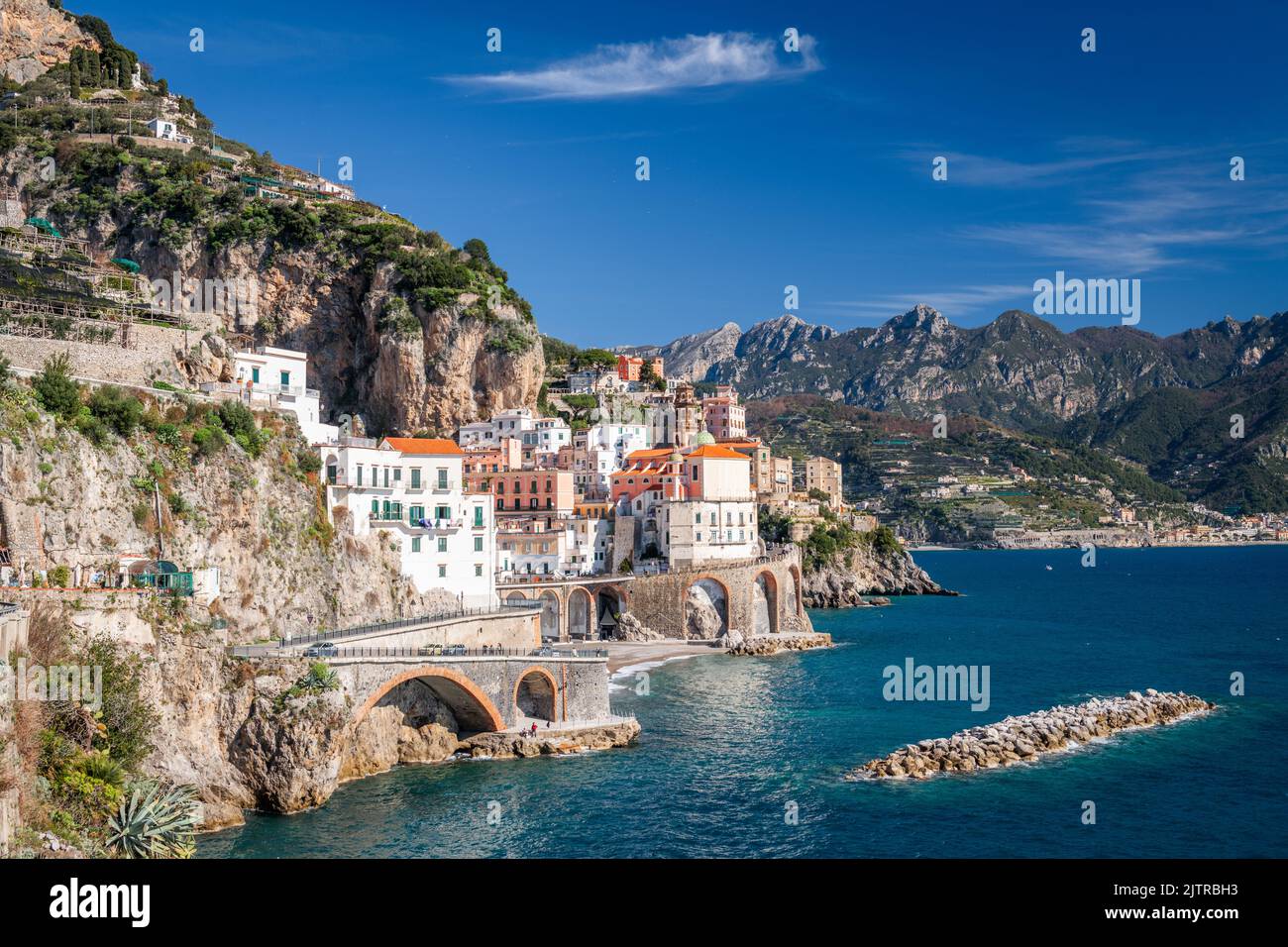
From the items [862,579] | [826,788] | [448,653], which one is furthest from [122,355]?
[862,579]

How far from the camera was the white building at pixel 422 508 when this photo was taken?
52812 mm

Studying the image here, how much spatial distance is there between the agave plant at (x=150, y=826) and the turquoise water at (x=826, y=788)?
6.61 ft

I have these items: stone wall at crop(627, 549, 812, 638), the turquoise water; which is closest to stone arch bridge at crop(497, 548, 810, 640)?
stone wall at crop(627, 549, 812, 638)

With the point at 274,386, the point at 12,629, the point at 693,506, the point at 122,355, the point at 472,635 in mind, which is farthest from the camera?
Answer: the point at 693,506

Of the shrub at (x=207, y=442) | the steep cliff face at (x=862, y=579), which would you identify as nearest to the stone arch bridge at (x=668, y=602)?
the steep cliff face at (x=862, y=579)

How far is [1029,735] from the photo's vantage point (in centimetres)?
4631

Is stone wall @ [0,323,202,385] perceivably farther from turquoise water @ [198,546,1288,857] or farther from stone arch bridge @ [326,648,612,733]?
turquoise water @ [198,546,1288,857]

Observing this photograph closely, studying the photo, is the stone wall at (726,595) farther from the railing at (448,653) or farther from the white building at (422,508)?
the railing at (448,653)

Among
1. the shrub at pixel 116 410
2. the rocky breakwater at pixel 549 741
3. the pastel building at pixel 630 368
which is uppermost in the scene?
the pastel building at pixel 630 368

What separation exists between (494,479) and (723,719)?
43688mm

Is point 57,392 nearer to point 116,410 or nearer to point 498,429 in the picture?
point 116,410

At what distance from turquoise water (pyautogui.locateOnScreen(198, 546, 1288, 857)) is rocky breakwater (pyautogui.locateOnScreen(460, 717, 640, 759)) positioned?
2.60 feet

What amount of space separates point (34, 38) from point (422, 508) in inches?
3700

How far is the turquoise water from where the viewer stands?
3353cm
